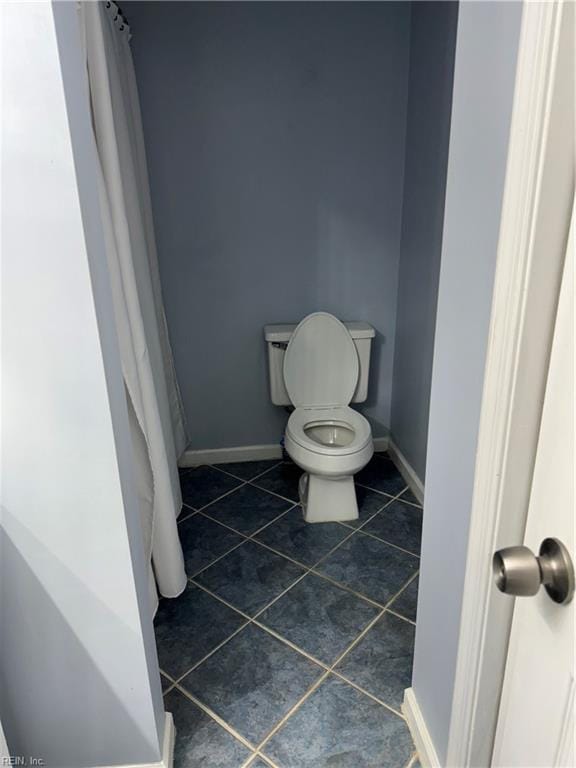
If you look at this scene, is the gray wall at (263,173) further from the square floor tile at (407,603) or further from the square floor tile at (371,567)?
the square floor tile at (407,603)

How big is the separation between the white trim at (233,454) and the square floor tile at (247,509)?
1.02 feet

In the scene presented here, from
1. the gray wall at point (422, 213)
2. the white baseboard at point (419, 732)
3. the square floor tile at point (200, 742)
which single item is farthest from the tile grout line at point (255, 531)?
the white baseboard at point (419, 732)

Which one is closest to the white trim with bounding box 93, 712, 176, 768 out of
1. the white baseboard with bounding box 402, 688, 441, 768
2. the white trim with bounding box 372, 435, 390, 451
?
the white baseboard with bounding box 402, 688, 441, 768

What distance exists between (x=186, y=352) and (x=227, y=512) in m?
0.82

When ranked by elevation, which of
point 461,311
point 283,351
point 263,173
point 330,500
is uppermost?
point 263,173

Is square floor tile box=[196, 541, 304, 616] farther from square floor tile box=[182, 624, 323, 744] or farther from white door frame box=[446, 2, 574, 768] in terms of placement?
white door frame box=[446, 2, 574, 768]

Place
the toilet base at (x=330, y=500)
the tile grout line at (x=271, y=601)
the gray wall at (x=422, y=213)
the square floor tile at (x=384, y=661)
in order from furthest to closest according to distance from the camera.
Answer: the toilet base at (x=330, y=500), the gray wall at (x=422, y=213), the tile grout line at (x=271, y=601), the square floor tile at (x=384, y=661)

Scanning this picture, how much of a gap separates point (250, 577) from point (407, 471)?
1.00 m

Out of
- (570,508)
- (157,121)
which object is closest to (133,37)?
(157,121)

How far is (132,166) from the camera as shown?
6.22 ft

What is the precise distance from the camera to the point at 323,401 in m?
2.60

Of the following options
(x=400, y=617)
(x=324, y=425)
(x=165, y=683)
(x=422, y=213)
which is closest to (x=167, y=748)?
(x=165, y=683)

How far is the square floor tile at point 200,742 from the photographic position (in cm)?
135

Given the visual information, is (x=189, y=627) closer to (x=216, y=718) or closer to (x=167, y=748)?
(x=216, y=718)
